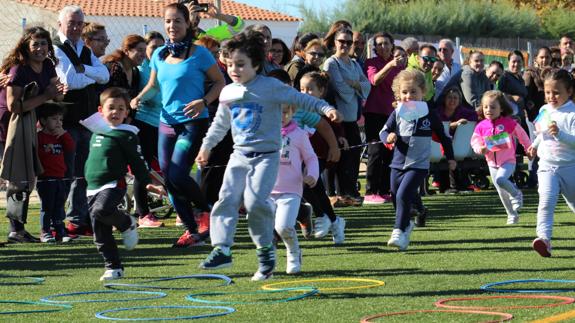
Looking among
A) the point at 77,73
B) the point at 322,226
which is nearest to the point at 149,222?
the point at 77,73

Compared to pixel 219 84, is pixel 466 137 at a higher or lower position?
lower

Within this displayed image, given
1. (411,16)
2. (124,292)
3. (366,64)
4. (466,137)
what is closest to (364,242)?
(124,292)

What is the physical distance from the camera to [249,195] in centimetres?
913

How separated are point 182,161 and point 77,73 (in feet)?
6.73

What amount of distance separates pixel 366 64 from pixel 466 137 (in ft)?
8.58

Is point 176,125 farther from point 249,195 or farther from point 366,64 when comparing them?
point 366,64

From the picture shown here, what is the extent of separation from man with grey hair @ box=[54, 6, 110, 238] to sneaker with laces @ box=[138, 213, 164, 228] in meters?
1.01

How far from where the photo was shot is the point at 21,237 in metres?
12.5

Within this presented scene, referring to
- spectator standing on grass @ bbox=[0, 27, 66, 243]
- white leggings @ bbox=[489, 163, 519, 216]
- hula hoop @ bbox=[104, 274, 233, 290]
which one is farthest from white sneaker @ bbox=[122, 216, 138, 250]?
white leggings @ bbox=[489, 163, 519, 216]

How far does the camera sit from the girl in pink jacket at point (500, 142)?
14.0 meters

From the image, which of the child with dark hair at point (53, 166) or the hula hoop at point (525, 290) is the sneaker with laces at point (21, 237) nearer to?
the child with dark hair at point (53, 166)

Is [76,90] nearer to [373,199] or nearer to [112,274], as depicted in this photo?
[112,274]

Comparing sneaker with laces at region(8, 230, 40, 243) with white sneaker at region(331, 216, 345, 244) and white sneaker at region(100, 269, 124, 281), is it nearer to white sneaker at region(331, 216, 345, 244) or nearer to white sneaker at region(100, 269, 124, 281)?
white sneaker at region(331, 216, 345, 244)

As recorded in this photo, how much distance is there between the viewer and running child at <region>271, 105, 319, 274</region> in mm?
9695
